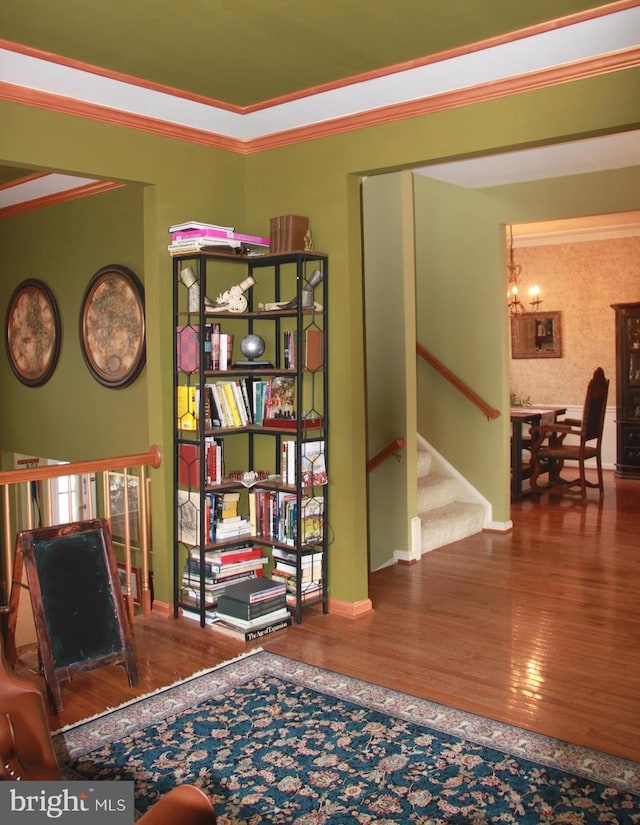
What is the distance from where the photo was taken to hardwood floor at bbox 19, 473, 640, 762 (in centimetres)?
339

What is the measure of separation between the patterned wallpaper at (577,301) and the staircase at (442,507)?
3.73 metres

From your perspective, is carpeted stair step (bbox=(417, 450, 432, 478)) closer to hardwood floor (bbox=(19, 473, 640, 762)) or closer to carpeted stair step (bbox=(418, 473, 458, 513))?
carpeted stair step (bbox=(418, 473, 458, 513))

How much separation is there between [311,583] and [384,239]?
2572 mm

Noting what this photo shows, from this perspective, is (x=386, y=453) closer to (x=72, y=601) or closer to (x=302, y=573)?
(x=302, y=573)

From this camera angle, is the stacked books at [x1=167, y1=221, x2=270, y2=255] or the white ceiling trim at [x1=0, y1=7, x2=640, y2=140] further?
the stacked books at [x1=167, y1=221, x2=270, y2=255]

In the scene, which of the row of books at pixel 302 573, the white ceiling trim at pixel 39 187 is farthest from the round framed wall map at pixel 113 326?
the row of books at pixel 302 573

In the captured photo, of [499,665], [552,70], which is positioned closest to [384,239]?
[552,70]

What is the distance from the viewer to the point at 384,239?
574 cm

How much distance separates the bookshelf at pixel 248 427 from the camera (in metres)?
4.33

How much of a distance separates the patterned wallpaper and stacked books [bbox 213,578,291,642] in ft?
21.8

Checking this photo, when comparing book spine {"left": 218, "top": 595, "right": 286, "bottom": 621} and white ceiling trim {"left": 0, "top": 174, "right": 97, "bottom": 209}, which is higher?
white ceiling trim {"left": 0, "top": 174, "right": 97, "bottom": 209}

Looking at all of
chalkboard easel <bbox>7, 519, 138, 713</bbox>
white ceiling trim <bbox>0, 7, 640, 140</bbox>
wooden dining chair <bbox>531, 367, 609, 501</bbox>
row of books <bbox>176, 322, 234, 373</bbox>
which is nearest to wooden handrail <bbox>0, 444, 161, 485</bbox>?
chalkboard easel <bbox>7, 519, 138, 713</bbox>

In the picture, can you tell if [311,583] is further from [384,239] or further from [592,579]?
[384,239]

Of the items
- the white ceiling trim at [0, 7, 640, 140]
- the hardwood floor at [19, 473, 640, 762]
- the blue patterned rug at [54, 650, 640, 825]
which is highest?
the white ceiling trim at [0, 7, 640, 140]
